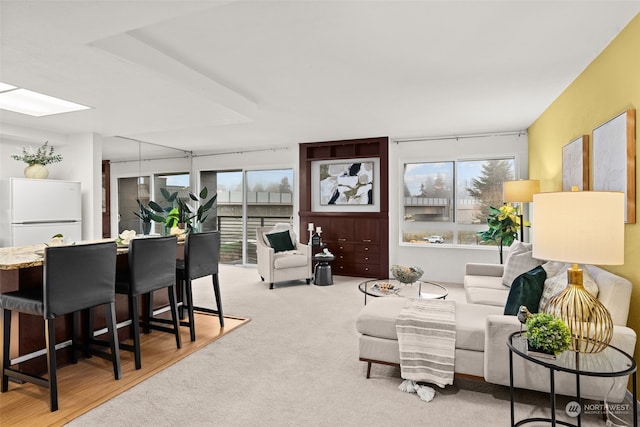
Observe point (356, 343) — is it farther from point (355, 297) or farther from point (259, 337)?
point (355, 297)

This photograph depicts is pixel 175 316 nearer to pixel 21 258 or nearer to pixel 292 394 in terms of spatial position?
pixel 21 258

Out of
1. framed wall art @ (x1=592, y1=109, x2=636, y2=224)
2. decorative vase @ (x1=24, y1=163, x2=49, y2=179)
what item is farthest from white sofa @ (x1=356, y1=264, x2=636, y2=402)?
decorative vase @ (x1=24, y1=163, x2=49, y2=179)

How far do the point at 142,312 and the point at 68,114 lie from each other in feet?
8.26

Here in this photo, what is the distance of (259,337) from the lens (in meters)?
3.42

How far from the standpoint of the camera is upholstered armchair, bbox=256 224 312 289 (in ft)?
18.0

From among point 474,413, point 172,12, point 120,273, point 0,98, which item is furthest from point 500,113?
point 0,98

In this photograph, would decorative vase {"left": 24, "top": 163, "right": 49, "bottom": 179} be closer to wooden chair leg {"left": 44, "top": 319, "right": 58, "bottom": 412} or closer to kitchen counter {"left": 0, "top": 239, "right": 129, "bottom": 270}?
kitchen counter {"left": 0, "top": 239, "right": 129, "bottom": 270}

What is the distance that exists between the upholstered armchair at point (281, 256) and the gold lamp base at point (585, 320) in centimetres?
414

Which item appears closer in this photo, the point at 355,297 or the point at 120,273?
the point at 120,273

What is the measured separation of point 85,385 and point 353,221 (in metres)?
4.61

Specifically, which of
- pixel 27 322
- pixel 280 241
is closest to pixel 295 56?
pixel 27 322

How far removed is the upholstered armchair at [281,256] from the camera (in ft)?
18.0

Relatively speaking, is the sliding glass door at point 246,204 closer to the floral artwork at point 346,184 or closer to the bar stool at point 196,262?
the floral artwork at point 346,184

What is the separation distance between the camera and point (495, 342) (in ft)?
7.06
